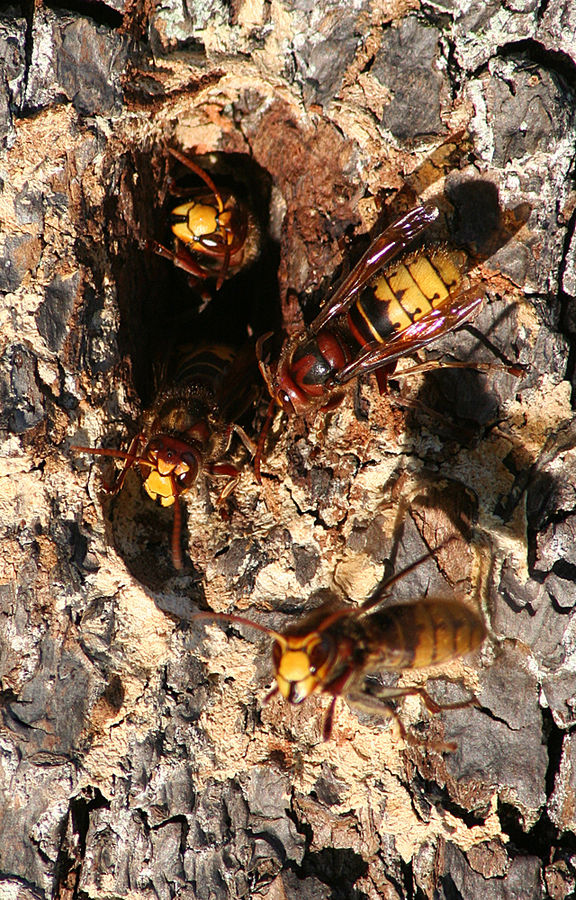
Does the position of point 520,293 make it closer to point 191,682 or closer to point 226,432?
point 226,432

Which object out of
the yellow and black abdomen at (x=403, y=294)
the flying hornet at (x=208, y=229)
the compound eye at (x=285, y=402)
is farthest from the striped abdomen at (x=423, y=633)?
the flying hornet at (x=208, y=229)

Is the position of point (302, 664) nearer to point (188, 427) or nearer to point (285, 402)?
point (285, 402)

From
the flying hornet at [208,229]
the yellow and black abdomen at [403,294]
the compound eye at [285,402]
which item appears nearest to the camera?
the yellow and black abdomen at [403,294]

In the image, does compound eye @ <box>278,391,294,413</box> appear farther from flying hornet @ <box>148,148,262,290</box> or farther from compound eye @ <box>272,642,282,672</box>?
compound eye @ <box>272,642,282,672</box>

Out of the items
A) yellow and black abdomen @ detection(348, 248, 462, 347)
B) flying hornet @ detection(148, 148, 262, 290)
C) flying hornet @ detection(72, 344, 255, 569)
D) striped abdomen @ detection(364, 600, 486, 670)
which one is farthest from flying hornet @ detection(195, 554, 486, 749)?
flying hornet @ detection(148, 148, 262, 290)

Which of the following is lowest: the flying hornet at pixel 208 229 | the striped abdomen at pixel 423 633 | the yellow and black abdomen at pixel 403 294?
the striped abdomen at pixel 423 633

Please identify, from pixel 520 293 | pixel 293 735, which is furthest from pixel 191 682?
pixel 520 293

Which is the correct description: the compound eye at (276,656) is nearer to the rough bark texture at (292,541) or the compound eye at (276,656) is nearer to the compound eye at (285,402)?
the rough bark texture at (292,541)
